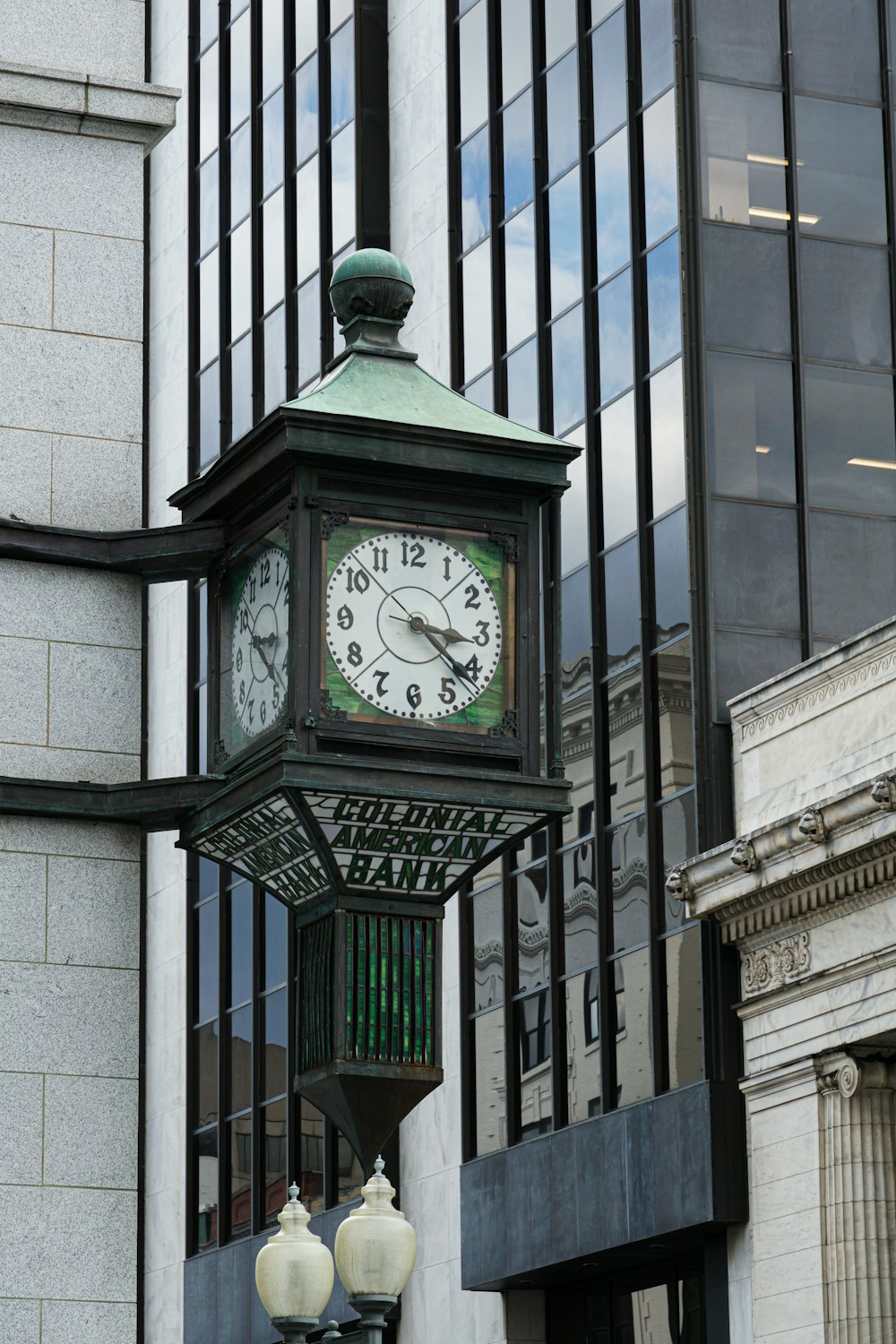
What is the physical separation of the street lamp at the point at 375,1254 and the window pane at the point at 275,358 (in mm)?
27875

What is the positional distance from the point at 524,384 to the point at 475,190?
3625mm

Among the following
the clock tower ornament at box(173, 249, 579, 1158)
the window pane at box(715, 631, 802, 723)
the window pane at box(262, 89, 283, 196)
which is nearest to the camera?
the clock tower ornament at box(173, 249, 579, 1158)

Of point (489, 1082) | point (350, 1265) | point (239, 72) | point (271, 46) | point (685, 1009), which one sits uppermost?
point (239, 72)

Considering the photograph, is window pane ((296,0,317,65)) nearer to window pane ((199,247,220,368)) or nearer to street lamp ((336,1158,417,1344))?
window pane ((199,247,220,368))

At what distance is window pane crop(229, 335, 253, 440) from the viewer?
1737 inches

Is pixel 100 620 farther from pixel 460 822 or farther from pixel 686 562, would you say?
pixel 686 562

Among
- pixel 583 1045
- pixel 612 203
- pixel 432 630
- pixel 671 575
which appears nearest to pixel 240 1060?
pixel 583 1045

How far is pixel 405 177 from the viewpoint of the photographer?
39.1 m

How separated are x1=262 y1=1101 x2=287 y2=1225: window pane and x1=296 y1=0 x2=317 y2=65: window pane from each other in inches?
663

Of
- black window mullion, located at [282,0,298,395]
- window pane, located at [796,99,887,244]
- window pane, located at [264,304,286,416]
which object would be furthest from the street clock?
window pane, located at [264,304,286,416]

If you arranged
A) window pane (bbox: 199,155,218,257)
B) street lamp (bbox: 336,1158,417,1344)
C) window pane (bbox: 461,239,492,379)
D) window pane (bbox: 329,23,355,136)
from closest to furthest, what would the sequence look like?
street lamp (bbox: 336,1158,417,1344) → window pane (bbox: 461,239,492,379) → window pane (bbox: 329,23,355,136) → window pane (bbox: 199,155,218,257)

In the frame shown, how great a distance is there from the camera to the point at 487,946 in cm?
3331

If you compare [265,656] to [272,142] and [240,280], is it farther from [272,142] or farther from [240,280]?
[240,280]

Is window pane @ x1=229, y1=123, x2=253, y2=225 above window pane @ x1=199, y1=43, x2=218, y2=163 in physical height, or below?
below
